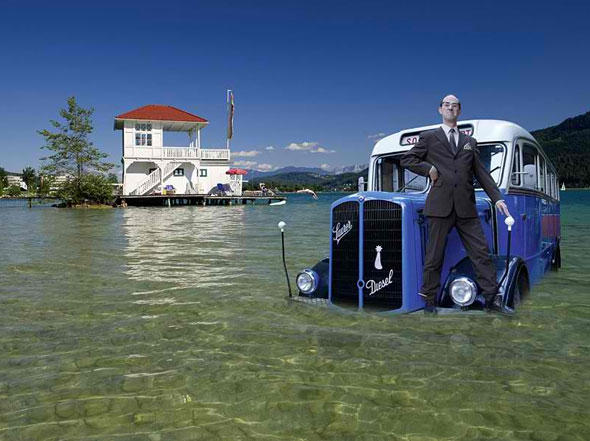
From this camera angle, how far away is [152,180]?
51.9 m

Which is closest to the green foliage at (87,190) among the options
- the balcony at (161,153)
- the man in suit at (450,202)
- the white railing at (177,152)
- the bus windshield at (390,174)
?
the balcony at (161,153)

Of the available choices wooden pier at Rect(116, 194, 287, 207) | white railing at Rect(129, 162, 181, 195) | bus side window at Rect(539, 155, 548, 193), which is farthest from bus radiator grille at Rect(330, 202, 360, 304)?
white railing at Rect(129, 162, 181, 195)

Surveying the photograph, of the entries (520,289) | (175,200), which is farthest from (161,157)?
(520,289)

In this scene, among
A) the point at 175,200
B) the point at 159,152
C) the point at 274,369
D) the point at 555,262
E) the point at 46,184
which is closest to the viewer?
the point at 274,369

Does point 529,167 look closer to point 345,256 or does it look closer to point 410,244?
point 410,244

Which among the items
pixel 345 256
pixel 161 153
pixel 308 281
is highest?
pixel 161 153

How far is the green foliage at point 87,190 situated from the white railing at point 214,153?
10.4 metres

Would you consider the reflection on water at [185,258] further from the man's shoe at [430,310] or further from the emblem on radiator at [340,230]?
the man's shoe at [430,310]

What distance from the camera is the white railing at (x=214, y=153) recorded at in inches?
2117

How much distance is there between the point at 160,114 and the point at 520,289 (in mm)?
51652

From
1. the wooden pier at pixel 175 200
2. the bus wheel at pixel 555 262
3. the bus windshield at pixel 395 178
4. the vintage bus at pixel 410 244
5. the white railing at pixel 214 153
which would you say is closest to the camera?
the vintage bus at pixel 410 244

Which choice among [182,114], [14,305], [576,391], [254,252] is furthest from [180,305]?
[182,114]

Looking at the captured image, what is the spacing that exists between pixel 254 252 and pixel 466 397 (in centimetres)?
1033

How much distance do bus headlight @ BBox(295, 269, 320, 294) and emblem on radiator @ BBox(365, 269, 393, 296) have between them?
931 mm
